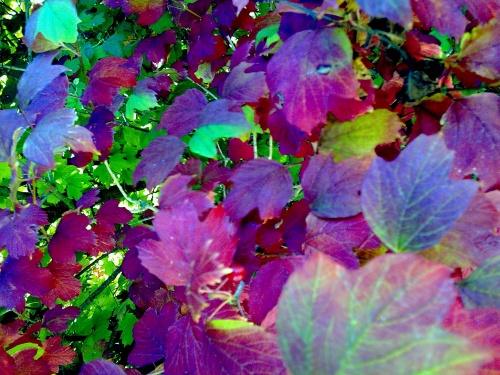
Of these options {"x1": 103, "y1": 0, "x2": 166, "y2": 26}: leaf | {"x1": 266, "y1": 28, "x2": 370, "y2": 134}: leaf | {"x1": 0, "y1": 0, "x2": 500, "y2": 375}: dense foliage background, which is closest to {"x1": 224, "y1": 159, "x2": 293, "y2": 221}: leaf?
{"x1": 0, "y1": 0, "x2": 500, "y2": 375}: dense foliage background

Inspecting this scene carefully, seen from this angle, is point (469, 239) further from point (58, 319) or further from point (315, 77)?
point (58, 319)

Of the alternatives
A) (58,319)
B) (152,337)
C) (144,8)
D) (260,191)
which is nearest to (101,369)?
(152,337)

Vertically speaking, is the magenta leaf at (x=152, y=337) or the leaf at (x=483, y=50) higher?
the leaf at (x=483, y=50)

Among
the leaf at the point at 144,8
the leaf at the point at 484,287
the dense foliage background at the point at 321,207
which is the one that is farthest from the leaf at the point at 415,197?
the leaf at the point at 144,8

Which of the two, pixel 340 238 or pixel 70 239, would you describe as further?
pixel 70 239

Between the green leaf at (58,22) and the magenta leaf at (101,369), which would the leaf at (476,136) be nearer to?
the magenta leaf at (101,369)

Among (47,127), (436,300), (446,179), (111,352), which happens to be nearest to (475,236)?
(446,179)
